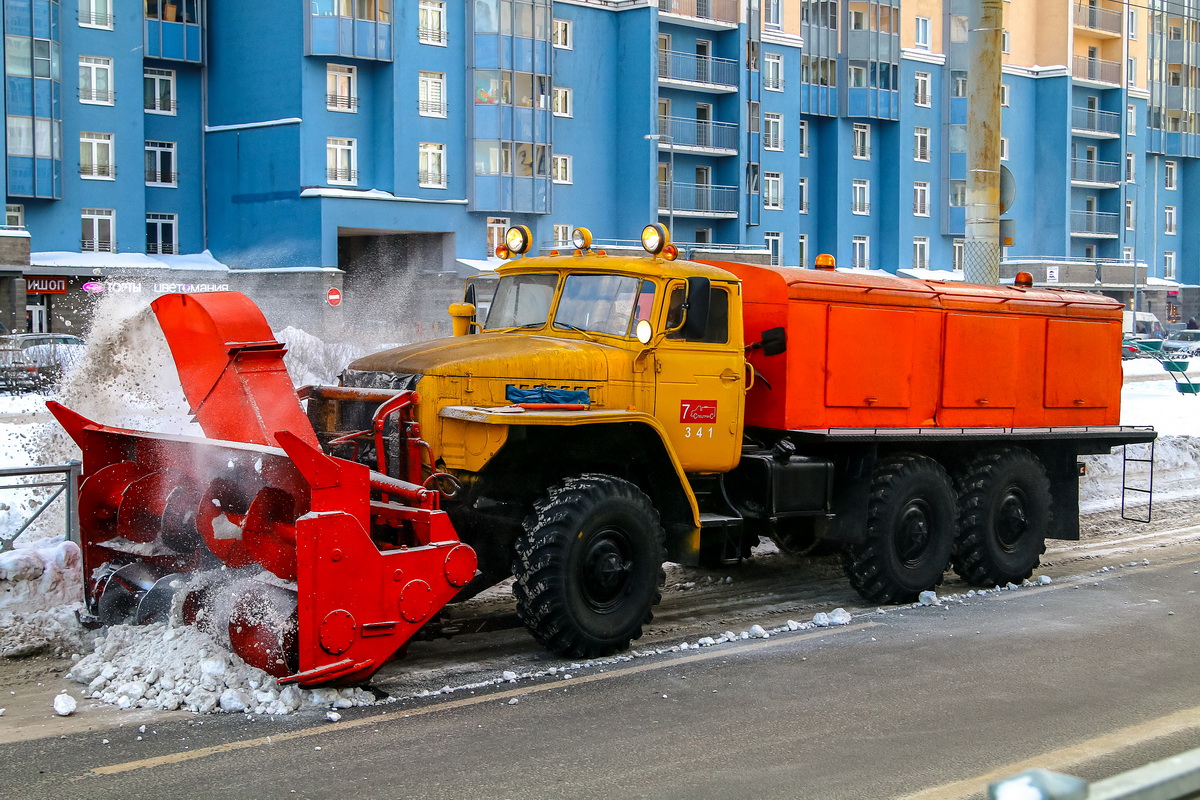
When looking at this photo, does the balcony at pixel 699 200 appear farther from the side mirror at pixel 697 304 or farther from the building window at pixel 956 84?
the side mirror at pixel 697 304

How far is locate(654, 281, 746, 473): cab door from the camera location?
31.2 feet

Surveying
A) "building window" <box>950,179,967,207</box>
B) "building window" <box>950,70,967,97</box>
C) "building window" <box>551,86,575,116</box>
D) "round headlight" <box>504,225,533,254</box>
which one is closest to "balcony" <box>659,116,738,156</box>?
"building window" <box>551,86,575,116</box>

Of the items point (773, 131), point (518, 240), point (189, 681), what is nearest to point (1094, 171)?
point (773, 131)

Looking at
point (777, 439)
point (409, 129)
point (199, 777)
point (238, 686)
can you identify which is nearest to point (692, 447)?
point (777, 439)

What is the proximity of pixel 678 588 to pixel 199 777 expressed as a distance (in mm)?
5872

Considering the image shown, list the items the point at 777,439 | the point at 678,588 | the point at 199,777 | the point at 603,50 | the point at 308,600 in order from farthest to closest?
the point at 603,50 → the point at 678,588 → the point at 777,439 → the point at 308,600 → the point at 199,777

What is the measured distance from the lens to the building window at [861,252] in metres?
64.6

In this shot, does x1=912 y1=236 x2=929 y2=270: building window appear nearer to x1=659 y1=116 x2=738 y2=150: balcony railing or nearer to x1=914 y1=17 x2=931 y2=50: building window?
x1=914 y1=17 x2=931 y2=50: building window

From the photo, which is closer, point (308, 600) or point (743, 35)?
point (308, 600)

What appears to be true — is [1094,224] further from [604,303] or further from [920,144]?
[604,303]

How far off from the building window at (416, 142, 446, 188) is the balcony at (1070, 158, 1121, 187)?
132 ft

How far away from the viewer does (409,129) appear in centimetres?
4803

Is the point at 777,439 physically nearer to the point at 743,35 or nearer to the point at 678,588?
the point at 678,588

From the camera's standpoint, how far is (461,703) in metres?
7.58
